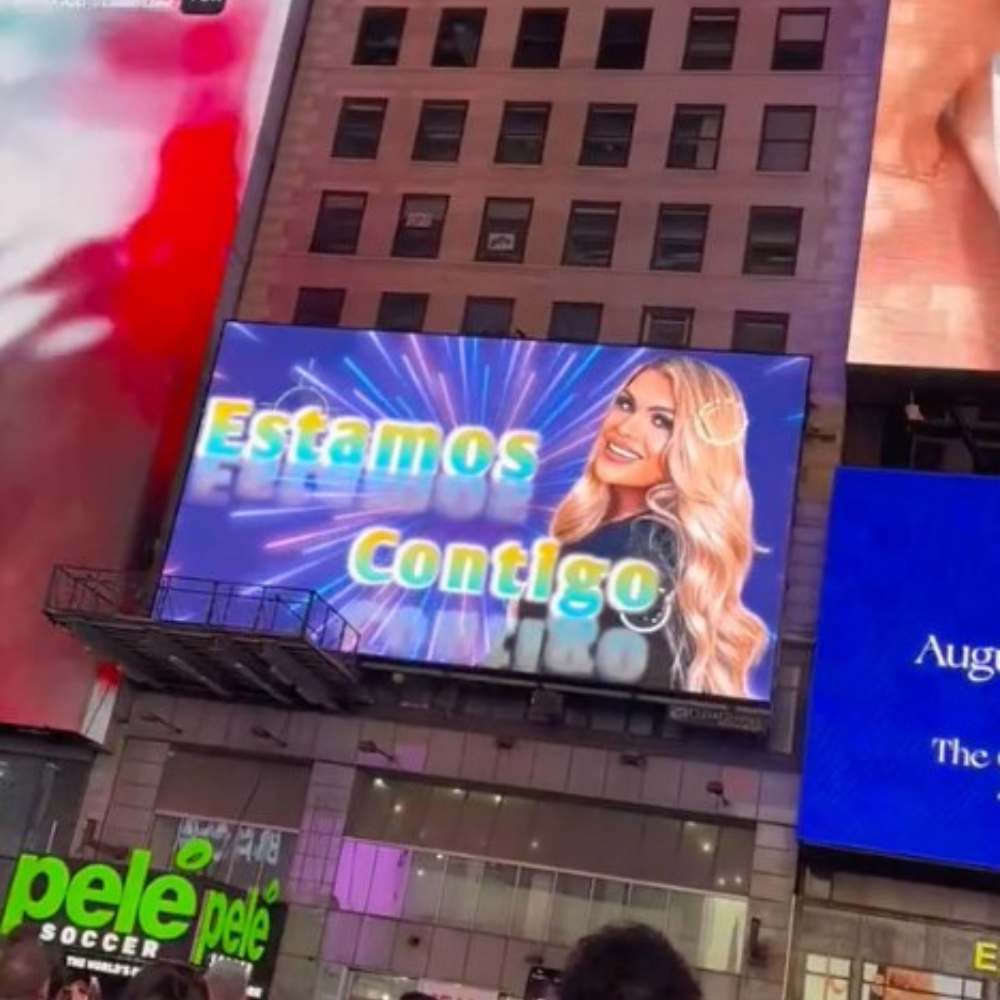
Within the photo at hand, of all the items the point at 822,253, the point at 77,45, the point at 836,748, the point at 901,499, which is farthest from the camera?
the point at 77,45

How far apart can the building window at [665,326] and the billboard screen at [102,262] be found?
1025cm

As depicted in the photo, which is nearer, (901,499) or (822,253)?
(901,499)

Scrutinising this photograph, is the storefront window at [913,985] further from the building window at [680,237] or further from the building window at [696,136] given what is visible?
the building window at [696,136]

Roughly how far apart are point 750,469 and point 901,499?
3.13 meters

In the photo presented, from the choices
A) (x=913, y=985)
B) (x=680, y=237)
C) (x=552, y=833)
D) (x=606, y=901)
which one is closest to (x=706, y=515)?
(x=552, y=833)

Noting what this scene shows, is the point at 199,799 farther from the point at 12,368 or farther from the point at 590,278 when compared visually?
the point at 590,278

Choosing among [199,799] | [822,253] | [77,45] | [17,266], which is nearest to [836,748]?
[822,253]

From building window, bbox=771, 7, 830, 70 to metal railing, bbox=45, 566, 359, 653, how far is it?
665 inches

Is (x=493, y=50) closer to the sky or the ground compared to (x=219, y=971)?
closer to the sky

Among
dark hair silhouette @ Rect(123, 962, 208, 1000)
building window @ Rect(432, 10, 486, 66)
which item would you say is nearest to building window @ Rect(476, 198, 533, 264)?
building window @ Rect(432, 10, 486, 66)

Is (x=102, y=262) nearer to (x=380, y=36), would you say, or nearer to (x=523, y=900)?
(x=380, y=36)

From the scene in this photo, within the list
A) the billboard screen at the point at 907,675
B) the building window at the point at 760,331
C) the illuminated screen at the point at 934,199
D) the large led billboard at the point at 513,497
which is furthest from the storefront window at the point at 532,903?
the illuminated screen at the point at 934,199

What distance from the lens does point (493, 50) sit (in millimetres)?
35750

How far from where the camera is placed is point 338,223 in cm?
3512
